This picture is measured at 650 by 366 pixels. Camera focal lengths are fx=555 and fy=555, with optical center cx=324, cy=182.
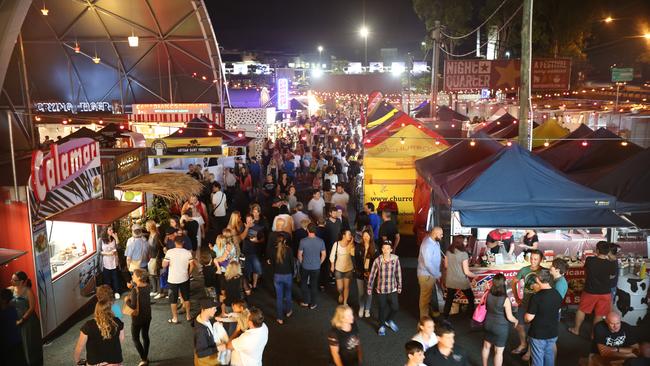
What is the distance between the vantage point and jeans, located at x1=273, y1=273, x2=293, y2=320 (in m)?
7.82

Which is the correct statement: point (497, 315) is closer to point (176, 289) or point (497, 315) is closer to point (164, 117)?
point (176, 289)

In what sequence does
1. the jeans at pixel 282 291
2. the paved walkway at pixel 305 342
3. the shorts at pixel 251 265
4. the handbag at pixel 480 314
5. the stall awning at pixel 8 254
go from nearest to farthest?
1. the stall awning at pixel 8 254
2. the handbag at pixel 480 314
3. the paved walkway at pixel 305 342
4. the jeans at pixel 282 291
5. the shorts at pixel 251 265

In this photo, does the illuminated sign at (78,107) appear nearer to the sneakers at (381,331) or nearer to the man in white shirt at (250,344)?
the sneakers at (381,331)

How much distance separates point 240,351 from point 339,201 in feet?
21.0

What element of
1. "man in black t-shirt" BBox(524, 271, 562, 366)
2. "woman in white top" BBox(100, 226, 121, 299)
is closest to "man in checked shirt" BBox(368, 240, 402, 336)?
"man in black t-shirt" BBox(524, 271, 562, 366)

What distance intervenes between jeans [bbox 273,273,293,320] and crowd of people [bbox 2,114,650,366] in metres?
0.02

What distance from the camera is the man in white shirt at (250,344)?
511 cm

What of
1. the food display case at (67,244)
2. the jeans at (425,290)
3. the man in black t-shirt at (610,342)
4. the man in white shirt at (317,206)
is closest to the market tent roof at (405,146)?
the man in white shirt at (317,206)

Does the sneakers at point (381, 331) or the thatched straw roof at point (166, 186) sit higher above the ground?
the thatched straw roof at point (166, 186)

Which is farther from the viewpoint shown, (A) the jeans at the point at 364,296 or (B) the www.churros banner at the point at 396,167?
(B) the www.churros banner at the point at 396,167

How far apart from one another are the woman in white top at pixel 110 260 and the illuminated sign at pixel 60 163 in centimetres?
109

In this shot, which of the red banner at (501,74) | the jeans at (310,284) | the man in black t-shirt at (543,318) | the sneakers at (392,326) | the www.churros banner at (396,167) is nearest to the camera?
the man in black t-shirt at (543,318)

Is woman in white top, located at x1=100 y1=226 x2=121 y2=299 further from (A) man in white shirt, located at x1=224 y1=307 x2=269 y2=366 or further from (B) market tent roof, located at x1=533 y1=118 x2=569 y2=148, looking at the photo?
(B) market tent roof, located at x1=533 y1=118 x2=569 y2=148

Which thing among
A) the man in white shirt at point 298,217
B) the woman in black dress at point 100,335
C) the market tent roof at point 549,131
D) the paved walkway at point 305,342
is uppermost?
the market tent roof at point 549,131
